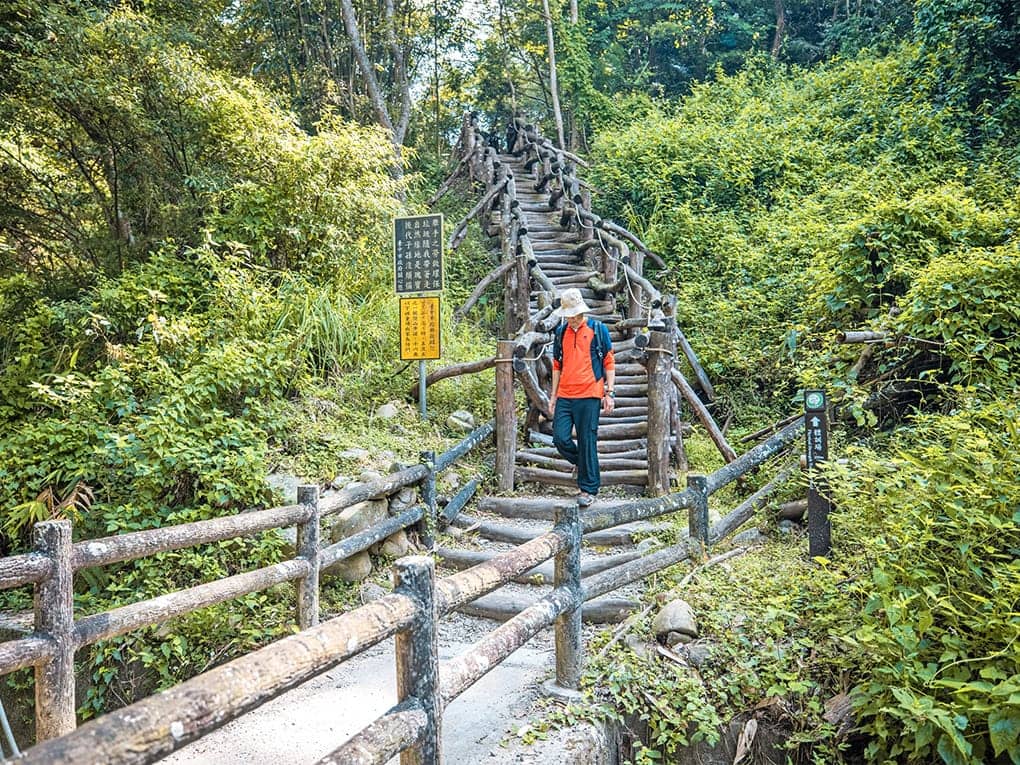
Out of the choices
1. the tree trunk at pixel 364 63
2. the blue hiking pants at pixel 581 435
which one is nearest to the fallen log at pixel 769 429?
the blue hiking pants at pixel 581 435

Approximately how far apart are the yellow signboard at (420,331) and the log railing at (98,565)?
2.88m

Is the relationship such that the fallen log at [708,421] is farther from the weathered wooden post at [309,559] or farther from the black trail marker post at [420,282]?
the weathered wooden post at [309,559]

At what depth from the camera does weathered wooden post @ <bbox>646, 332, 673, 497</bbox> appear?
21.8 feet

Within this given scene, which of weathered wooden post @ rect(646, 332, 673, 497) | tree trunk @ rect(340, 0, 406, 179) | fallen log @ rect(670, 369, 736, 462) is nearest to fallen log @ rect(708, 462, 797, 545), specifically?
weathered wooden post @ rect(646, 332, 673, 497)

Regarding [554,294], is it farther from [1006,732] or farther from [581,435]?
[1006,732]

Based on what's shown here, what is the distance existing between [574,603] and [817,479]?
2.28 m

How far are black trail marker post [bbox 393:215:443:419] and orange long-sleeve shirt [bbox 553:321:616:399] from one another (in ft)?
5.87

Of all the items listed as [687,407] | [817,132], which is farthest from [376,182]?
[817,132]

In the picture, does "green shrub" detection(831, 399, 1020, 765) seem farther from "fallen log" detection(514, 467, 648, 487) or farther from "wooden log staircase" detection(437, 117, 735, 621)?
"fallen log" detection(514, 467, 648, 487)

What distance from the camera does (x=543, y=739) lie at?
3.17 m

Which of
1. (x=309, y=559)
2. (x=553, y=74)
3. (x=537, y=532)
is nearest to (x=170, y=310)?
(x=309, y=559)

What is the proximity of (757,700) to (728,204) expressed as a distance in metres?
10.7

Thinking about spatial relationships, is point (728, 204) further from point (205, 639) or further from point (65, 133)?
point (205, 639)

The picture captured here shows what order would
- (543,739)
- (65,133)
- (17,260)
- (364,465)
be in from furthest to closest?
(17,260) → (65,133) → (364,465) → (543,739)
